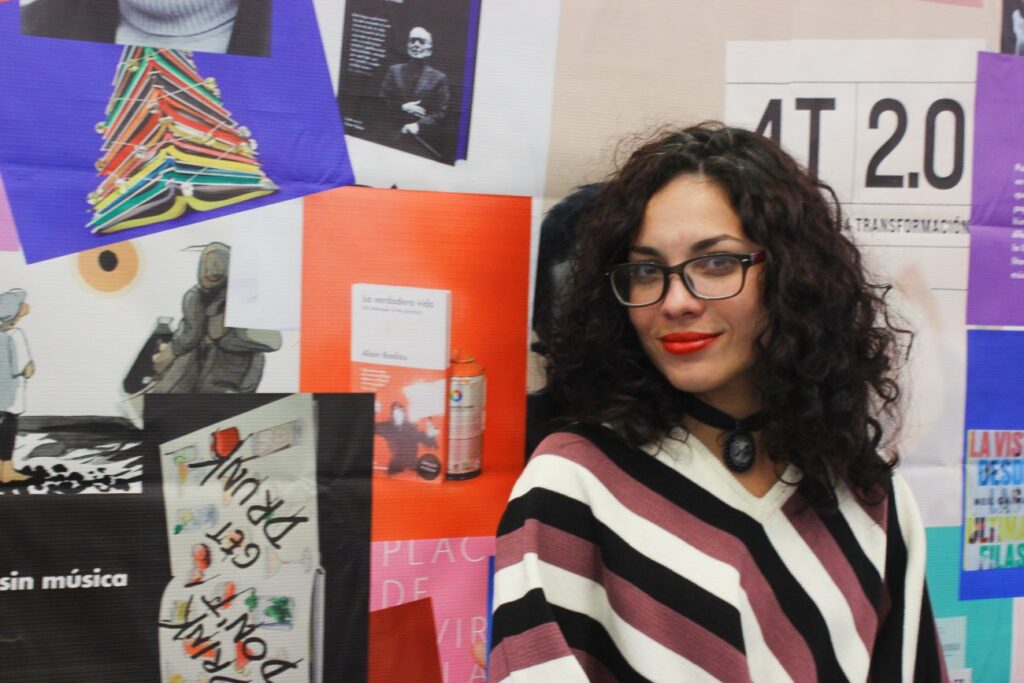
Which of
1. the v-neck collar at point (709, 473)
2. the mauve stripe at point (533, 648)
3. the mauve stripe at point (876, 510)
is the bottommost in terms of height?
the mauve stripe at point (533, 648)

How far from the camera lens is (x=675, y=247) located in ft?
2.56

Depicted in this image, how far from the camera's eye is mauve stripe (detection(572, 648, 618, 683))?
749mm

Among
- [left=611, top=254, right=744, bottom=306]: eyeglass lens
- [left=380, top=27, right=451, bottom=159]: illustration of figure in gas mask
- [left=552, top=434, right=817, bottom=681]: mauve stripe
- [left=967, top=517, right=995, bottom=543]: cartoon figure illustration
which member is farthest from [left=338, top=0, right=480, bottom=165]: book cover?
[left=967, top=517, right=995, bottom=543]: cartoon figure illustration

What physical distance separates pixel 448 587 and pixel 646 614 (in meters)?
0.32

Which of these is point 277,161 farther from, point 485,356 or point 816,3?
point 816,3

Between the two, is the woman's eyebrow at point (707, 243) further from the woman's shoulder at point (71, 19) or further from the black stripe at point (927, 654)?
the woman's shoulder at point (71, 19)

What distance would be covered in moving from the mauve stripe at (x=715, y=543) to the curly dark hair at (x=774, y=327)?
5 centimetres

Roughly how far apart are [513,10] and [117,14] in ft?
1.55

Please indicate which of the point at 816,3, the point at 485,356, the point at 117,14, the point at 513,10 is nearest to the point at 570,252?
the point at 485,356

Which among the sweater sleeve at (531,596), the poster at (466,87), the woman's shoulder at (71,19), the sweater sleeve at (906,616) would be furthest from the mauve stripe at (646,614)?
the woman's shoulder at (71,19)

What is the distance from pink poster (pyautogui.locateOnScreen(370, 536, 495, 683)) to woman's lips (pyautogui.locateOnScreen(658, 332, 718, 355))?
0.38m

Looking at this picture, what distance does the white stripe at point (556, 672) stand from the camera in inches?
27.6

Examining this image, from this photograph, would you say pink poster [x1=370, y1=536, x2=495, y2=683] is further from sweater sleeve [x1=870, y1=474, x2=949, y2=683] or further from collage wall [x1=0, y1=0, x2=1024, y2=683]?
sweater sleeve [x1=870, y1=474, x2=949, y2=683]

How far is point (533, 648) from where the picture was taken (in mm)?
712
